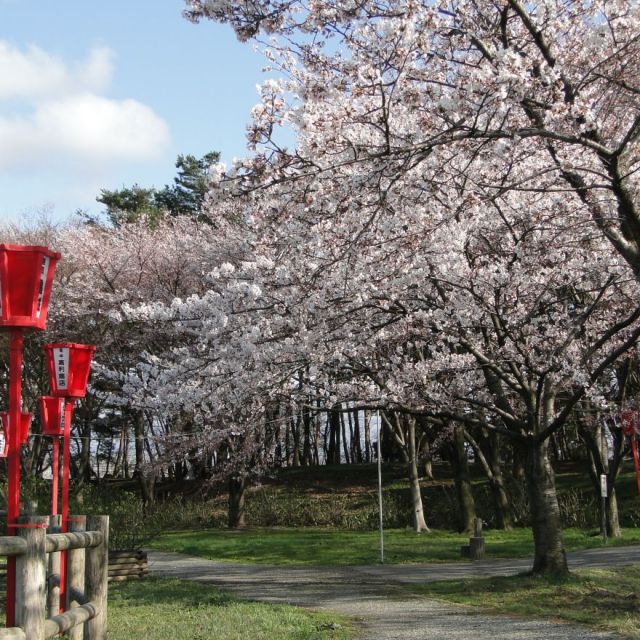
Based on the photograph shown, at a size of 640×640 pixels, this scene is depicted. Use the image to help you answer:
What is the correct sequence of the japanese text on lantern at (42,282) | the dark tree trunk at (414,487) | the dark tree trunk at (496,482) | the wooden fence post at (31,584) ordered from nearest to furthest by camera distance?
the wooden fence post at (31,584), the japanese text on lantern at (42,282), the dark tree trunk at (496,482), the dark tree trunk at (414,487)

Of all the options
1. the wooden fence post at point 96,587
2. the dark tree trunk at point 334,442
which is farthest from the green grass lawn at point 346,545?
the dark tree trunk at point 334,442

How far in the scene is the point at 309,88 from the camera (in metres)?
6.52

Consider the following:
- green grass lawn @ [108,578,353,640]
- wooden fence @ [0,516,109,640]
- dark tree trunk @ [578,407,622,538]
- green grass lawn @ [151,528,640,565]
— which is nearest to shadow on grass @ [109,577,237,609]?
green grass lawn @ [108,578,353,640]

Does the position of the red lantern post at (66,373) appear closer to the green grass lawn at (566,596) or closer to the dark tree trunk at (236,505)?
the green grass lawn at (566,596)

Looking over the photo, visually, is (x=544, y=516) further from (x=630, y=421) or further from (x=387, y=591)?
(x=630, y=421)

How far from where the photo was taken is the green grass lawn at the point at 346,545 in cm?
1794

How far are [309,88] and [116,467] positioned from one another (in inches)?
1637

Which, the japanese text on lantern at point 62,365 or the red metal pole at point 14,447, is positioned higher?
the japanese text on lantern at point 62,365

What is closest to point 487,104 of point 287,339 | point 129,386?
point 287,339

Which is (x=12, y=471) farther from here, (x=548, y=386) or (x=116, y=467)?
(x=116, y=467)

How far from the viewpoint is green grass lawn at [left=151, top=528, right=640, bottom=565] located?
17.9 m

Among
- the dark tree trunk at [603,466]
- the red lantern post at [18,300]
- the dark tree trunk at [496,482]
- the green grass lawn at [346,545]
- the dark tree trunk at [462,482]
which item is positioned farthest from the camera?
the dark tree trunk at [496,482]

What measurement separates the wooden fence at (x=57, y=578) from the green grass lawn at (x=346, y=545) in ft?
38.3

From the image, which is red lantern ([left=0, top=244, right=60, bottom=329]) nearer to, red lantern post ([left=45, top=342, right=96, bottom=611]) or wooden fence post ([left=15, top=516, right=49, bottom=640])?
wooden fence post ([left=15, top=516, right=49, bottom=640])
